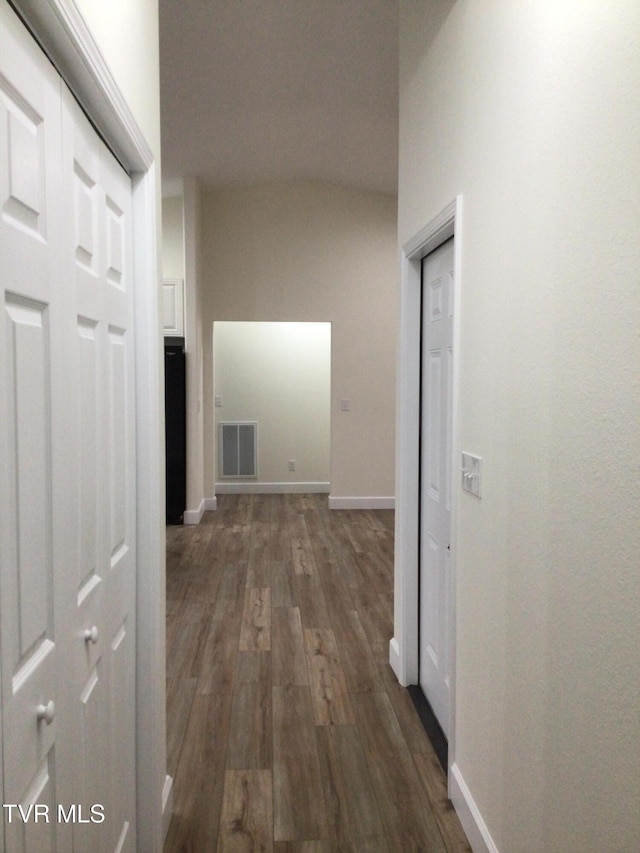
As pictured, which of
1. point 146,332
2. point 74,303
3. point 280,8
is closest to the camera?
point 74,303

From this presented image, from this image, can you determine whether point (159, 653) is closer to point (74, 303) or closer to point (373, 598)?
point (74, 303)

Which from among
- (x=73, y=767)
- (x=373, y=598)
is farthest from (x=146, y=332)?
(x=373, y=598)

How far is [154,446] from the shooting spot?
68.5 inches

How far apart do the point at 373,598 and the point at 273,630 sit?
32.1 inches

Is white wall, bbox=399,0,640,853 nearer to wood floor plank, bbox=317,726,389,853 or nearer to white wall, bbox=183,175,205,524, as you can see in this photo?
wood floor plank, bbox=317,726,389,853

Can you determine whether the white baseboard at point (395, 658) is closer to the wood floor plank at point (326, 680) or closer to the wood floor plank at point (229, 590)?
the wood floor plank at point (326, 680)

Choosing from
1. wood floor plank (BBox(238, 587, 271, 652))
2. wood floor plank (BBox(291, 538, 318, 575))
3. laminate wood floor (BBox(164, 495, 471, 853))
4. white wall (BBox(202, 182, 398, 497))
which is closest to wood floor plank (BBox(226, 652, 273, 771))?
laminate wood floor (BBox(164, 495, 471, 853))

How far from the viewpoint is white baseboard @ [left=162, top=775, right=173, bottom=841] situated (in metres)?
1.87

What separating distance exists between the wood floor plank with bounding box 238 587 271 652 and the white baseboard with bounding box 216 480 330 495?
3569mm

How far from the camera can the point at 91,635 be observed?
4.32 feet

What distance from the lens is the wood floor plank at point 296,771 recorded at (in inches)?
76.4

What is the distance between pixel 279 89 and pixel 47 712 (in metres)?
4.25

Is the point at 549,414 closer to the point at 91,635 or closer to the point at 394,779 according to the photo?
the point at 91,635

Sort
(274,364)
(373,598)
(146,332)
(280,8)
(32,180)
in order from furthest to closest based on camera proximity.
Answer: (274,364)
(373,598)
(280,8)
(146,332)
(32,180)
